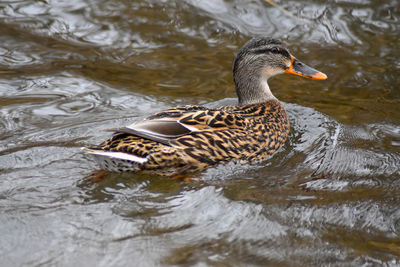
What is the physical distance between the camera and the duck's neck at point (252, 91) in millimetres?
6852

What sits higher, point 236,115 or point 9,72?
point 236,115

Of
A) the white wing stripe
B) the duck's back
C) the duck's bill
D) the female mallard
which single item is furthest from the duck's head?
the white wing stripe

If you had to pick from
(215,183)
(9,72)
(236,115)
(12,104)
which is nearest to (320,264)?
(215,183)

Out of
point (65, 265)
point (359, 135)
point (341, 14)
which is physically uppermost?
point (341, 14)

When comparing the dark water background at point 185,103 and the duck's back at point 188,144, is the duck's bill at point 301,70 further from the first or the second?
the duck's back at point 188,144

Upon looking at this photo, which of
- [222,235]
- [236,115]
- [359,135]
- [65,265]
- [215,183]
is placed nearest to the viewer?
[65,265]

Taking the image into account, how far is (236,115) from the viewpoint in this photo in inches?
235

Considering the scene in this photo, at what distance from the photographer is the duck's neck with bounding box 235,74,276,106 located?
6852 mm

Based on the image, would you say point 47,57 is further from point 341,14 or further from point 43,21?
point 341,14

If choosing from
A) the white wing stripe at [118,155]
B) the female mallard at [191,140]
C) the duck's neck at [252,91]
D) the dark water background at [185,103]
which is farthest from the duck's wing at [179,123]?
the duck's neck at [252,91]

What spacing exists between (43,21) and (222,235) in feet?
20.2

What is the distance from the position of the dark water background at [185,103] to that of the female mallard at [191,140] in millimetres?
155

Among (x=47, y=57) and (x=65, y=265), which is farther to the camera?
(x=47, y=57)

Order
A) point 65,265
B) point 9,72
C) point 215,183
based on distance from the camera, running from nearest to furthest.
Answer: point 65,265
point 215,183
point 9,72
